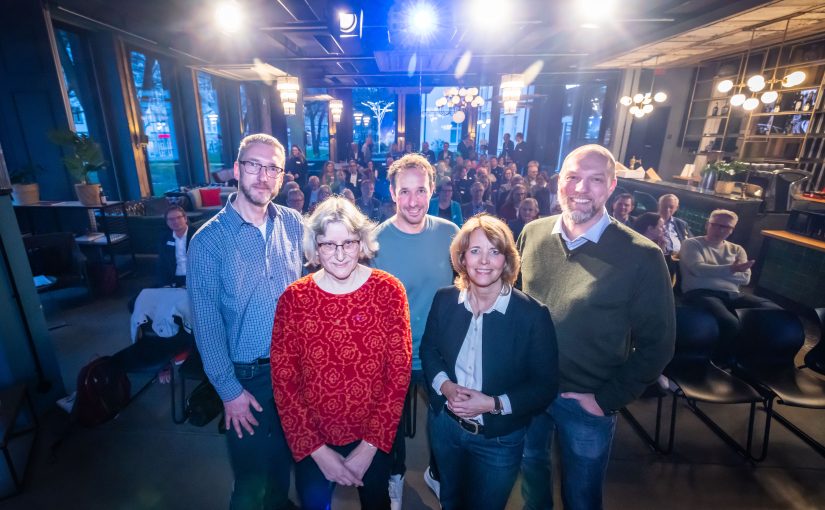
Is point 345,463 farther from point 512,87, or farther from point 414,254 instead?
point 512,87

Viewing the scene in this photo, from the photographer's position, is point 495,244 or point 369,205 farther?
point 369,205

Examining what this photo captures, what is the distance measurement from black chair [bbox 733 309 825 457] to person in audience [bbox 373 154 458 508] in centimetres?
265

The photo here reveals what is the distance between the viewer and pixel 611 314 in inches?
65.5

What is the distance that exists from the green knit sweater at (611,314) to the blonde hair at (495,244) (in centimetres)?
30

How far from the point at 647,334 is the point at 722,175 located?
22.0 ft

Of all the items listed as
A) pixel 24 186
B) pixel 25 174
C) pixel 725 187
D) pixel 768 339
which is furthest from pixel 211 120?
pixel 768 339

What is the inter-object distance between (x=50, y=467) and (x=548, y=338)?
3.43 m

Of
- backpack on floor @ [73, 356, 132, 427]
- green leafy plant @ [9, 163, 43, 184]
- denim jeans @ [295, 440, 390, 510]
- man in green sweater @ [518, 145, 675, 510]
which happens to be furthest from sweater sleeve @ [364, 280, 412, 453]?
green leafy plant @ [9, 163, 43, 184]

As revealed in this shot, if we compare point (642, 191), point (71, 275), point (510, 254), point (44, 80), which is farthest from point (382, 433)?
point (642, 191)

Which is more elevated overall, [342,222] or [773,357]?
[342,222]

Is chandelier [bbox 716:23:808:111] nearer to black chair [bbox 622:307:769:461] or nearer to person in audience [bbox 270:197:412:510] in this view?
black chair [bbox 622:307:769:461]

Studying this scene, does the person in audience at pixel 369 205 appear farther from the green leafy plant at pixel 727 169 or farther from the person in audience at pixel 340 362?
the green leafy plant at pixel 727 169

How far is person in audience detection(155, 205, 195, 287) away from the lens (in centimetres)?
400

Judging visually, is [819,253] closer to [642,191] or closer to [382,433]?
[642,191]
